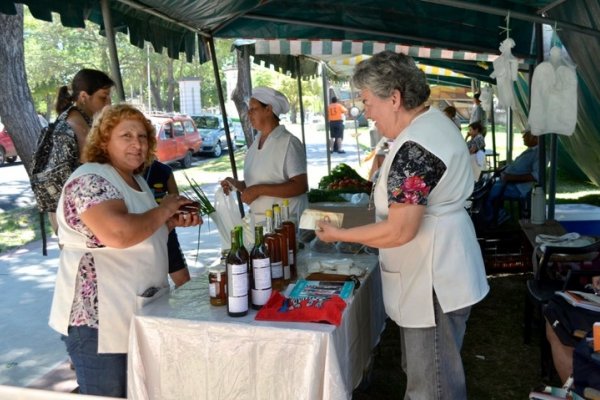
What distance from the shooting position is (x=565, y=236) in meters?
4.02

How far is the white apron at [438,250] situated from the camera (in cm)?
202

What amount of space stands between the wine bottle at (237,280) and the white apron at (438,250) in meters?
0.55

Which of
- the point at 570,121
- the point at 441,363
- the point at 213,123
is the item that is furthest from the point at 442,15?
the point at 213,123

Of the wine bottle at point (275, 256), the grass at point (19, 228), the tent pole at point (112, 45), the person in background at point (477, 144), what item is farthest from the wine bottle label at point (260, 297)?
the person in background at point (477, 144)

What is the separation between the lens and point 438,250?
210 centimetres

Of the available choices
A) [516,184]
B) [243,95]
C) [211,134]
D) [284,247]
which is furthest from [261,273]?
[211,134]

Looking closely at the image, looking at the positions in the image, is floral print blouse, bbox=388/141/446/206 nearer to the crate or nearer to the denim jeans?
the denim jeans

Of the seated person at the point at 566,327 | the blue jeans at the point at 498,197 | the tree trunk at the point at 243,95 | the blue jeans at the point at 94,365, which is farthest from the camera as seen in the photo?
the tree trunk at the point at 243,95

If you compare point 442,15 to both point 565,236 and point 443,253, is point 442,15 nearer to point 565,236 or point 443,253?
point 565,236

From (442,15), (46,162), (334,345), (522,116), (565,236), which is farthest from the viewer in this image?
(522,116)

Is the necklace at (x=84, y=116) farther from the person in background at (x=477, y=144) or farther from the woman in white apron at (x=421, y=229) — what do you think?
the person in background at (x=477, y=144)

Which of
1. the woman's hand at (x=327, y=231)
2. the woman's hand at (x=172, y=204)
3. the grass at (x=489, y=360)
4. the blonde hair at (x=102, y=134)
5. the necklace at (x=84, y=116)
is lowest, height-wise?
the grass at (x=489, y=360)

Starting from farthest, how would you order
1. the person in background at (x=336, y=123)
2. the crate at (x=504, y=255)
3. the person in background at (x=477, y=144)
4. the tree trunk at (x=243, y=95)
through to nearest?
the person in background at (x=336, y=123) < the person in background at (x=477, y=144) < the tree trunk at (x=243, y=95) < the crate at (x=504, y=255)

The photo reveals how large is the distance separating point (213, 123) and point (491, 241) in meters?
17.4
